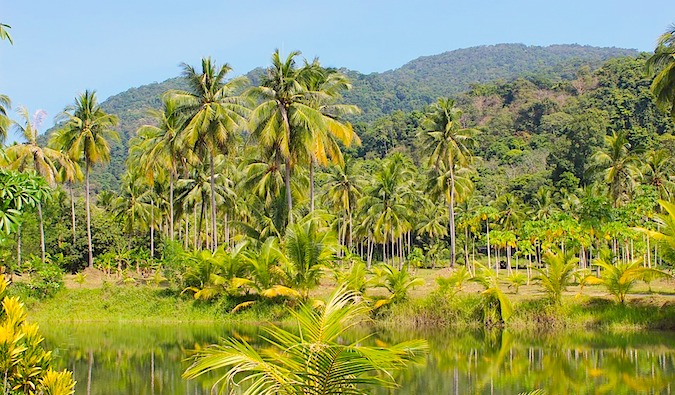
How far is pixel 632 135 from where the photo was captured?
68188mm

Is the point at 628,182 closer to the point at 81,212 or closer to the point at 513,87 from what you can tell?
the point at 81,212

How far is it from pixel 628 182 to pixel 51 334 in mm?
35522

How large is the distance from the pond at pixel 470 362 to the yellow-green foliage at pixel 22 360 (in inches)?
350

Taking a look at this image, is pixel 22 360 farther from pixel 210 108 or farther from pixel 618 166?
pixel 618 166

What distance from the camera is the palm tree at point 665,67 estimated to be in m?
27.2

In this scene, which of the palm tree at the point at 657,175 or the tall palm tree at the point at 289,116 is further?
the palm tree at the point at 657,175

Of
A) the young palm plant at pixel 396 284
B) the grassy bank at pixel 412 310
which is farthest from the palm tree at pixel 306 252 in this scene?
the young palm plant at pixel 396 284

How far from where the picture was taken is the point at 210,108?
1314 inches

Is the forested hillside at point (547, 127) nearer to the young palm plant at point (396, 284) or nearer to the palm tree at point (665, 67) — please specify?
the palm tree at point (665, 67)

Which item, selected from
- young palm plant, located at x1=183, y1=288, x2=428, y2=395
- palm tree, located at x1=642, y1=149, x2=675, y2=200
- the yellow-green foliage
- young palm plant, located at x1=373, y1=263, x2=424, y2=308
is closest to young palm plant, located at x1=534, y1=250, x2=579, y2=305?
young palm plant, located at x1=373, y1=263, x2=424, y2=308

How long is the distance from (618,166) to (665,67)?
15.9 metres

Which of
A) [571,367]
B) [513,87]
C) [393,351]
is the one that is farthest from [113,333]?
[513,87]

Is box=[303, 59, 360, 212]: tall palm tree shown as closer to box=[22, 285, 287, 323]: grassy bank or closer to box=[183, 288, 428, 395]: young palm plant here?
box=[22, 285, 287, 323]: grassy bank

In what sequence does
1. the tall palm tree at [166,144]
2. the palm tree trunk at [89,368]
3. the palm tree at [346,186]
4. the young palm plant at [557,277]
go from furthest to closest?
the palm tree at [346,186]
the tall palm tree at [166,144]
the young palm plant at [557,277]
the palm tree trunk at [89,368]
